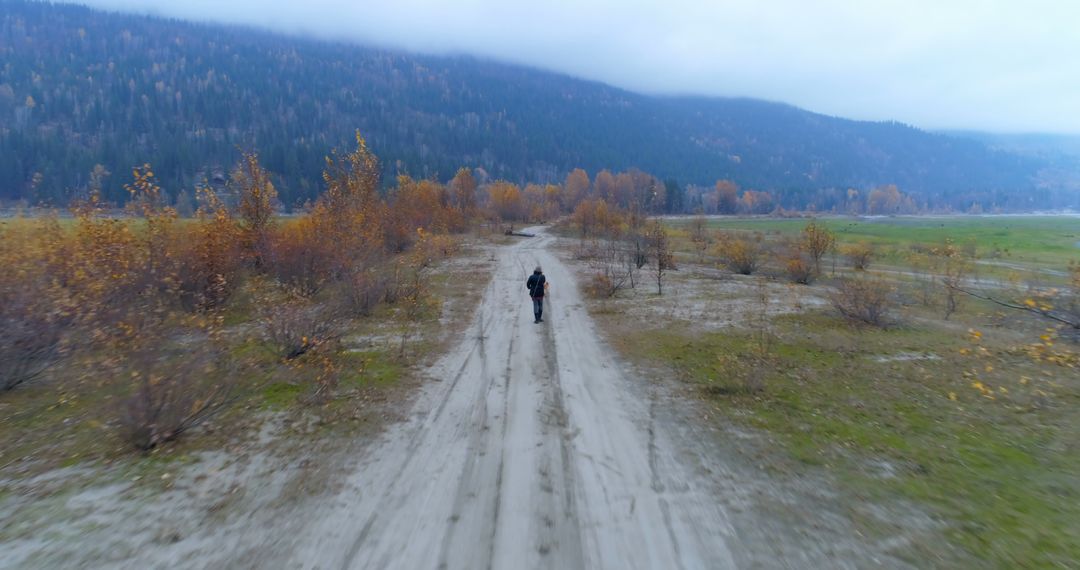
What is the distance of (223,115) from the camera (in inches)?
7318

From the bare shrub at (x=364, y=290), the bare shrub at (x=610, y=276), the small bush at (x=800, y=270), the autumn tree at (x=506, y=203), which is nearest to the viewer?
the bare shrub at (x=364, y=290)

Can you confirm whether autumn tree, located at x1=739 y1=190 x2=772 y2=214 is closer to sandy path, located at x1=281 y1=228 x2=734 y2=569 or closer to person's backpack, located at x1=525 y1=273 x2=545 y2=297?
person's backpack, located at x1=525 y1=273 x2=545 y2=297

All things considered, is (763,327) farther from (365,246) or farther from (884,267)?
(884,267)

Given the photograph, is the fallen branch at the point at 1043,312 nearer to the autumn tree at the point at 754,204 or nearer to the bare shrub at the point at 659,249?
the bare shrub at the point at 659,249

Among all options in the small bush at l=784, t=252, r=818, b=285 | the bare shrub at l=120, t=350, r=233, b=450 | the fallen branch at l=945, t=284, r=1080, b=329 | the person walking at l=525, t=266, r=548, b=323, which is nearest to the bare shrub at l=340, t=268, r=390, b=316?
the person walking at l=525, t=266, r=548, b=323

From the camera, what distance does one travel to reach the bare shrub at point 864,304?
55.2 feet

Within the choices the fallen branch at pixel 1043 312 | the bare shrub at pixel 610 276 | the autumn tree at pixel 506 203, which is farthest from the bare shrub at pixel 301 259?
the autumn tree at pixel 506 203

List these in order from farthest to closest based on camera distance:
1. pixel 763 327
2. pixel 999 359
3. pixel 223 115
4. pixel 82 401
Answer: pixel 223 115 < pixel 763 327 < pixel 999 359 < pixel 82 401

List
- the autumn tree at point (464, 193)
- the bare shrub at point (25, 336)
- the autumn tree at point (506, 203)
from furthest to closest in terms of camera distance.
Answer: the autumn tree at point (506, 203), the autumn tree at point (464, 193), the bare shrub at point (25, 336)

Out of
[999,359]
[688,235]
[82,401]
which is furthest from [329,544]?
[688,235]

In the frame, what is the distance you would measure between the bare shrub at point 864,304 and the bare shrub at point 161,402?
18219 mm

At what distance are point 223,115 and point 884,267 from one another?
214356 millimetres

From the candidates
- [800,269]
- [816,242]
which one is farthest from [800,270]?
[816,242]

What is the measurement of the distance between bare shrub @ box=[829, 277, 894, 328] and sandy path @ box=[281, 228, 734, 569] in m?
10.8
